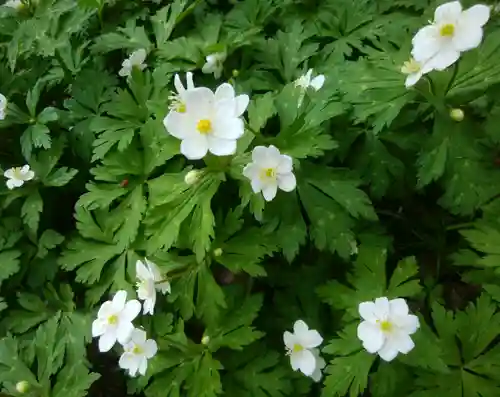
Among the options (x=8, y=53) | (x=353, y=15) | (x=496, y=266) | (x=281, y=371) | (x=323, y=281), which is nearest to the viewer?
(x=496, y=266)

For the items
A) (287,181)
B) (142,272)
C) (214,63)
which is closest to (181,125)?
(287,181)

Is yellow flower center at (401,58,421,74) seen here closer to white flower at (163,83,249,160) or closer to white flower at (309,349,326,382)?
white flower at (163,83,249,160)

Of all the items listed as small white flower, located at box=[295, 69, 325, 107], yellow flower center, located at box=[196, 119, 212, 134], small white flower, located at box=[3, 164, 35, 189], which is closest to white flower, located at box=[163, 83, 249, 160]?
yellow flower center, located at box=[196, 119, 212, 134]

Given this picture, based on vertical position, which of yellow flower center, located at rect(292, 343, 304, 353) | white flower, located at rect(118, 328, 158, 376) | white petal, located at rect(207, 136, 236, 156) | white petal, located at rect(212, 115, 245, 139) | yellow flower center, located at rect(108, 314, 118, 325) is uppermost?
white petal, located at rect(212, 115, 245, 139)

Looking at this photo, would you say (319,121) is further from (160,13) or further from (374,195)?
(160,13)

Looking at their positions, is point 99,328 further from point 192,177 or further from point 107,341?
point 192,177

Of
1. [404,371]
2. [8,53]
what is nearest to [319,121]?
[404,371]

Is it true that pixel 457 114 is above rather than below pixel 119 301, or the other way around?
above
